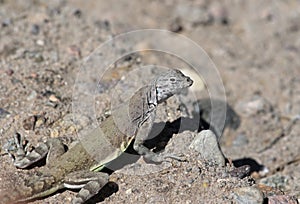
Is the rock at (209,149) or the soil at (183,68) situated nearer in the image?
the soil at (183,68)

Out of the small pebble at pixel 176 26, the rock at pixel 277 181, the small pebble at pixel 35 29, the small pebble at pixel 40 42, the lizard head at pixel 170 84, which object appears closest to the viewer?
the lizard head at pixel 170 84

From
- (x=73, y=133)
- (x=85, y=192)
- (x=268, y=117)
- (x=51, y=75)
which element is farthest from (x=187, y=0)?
(x=85, y=192)

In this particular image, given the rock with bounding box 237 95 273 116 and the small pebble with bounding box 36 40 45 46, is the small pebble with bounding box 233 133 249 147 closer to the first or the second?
the rock with bounding box 237 95 273 116

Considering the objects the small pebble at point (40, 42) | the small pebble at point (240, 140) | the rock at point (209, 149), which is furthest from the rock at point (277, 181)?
the small pebble at point (40, 42)

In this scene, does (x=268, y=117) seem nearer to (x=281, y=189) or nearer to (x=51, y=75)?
(x=281, y=189)

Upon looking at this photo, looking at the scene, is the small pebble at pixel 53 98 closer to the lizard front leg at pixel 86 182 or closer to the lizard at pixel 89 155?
the lizard at pixel 89 155

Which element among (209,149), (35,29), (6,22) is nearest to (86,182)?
(209,149)
